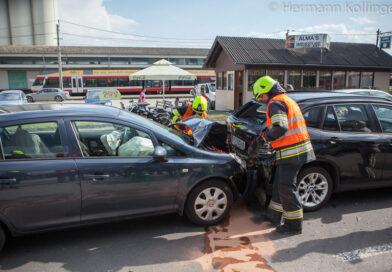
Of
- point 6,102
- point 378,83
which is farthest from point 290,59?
point 6,102

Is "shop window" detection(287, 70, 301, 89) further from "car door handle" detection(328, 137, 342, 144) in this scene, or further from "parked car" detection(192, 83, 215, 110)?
"car door handle" detection(328, 137, 342, 144)

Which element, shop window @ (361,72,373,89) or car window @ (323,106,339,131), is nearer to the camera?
car window @ (323,106,339,131)

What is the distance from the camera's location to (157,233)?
12.6 feet

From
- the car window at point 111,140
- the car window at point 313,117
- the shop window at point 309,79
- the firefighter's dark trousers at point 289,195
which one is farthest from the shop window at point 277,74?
the car window at point 111,140

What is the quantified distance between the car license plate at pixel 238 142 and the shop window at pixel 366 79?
19628 millimetres

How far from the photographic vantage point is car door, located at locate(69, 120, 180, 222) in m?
3.37

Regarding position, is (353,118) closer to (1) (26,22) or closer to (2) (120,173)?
(2) (120,173)

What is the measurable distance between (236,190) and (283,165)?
73 cm

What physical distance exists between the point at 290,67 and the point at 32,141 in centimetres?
1806

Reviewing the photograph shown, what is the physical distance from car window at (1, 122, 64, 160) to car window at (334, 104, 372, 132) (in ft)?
12.8

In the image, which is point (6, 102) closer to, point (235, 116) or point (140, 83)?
point (235, 116)

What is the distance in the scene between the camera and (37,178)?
3.16 m

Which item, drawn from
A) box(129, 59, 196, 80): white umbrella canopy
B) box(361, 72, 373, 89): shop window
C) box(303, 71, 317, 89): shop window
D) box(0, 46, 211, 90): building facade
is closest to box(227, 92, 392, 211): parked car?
box(129, 59, 196, 80): white umbrella canopy

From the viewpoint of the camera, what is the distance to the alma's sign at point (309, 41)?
63.3ft
